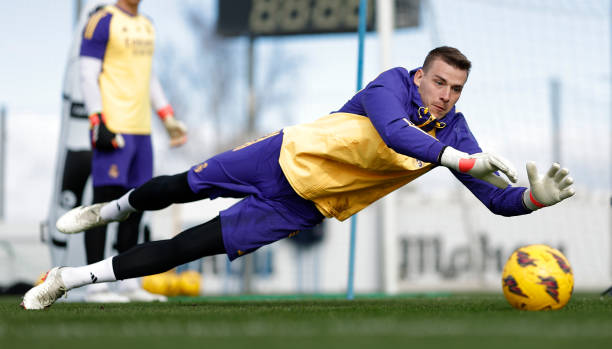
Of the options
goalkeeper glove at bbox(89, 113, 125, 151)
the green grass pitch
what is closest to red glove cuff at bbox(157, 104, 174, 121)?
goalkeeper glove at bbox(89, 113, 125, 151)

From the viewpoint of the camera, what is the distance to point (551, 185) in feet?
12.4

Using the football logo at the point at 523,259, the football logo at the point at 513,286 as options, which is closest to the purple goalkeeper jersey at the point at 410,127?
the football logo at the point at 523,259

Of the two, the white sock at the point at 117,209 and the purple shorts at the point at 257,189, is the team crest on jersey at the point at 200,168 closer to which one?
the purple shorts at the point at 257,189

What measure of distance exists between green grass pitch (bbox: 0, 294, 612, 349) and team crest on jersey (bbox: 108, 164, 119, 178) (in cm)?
156

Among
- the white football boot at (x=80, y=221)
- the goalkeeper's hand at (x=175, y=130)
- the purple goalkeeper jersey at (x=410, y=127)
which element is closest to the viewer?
the purple goalkeeper jersey at (x=410, y=127)

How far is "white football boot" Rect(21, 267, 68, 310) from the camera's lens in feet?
13.0

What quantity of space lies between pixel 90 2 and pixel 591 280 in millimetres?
12135

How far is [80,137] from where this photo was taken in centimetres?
641

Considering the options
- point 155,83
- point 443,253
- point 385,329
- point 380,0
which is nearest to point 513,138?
point 380,0

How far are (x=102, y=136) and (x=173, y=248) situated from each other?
1626 mm

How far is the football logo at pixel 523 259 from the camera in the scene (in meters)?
3.73

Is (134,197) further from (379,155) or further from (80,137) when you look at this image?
(80,137)

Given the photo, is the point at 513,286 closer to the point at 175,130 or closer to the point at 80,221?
the point at 80,221

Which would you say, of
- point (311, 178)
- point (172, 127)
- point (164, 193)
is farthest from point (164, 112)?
point (311, 178)
